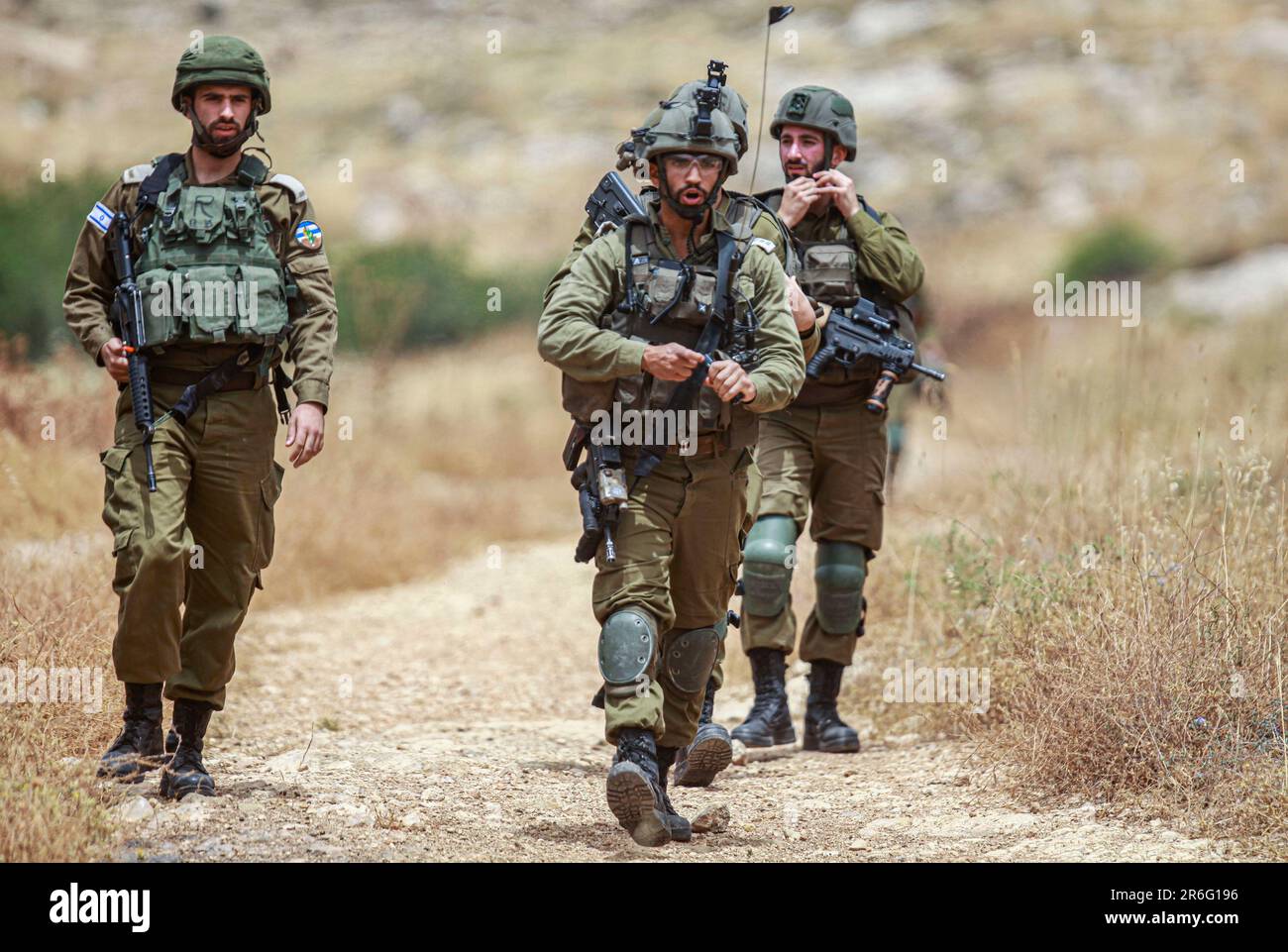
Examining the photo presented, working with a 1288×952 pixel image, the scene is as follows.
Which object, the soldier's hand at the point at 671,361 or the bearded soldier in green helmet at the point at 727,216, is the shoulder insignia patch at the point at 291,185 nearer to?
the bearded soldier in green helmet at the point at 727,216

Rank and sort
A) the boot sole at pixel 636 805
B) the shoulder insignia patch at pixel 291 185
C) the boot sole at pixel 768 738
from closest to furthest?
the boot sole at pixel 636 805
the shoulder insignia patch at pixel 291 185
the boot sole at pixel 768 738

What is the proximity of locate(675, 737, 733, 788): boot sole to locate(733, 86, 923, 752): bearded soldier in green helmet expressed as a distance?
3.19 ft

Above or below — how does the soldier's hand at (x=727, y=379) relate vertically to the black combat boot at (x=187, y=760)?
above

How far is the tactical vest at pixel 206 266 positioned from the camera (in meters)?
5.06

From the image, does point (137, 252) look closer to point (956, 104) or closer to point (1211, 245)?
point (1211, 245)

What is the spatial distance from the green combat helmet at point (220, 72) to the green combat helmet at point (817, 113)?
2.19m

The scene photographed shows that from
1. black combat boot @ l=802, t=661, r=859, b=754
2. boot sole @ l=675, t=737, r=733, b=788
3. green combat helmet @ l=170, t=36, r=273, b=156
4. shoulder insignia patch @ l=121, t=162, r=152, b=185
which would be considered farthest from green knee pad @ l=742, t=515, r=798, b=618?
shoulder insignia patch @ l=121, t=162, r=152, b=185

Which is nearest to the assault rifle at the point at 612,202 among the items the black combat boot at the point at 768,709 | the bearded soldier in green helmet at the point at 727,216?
the bearded soldier in green helmet at the point at 727,216

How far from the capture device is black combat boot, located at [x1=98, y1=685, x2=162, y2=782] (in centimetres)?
514

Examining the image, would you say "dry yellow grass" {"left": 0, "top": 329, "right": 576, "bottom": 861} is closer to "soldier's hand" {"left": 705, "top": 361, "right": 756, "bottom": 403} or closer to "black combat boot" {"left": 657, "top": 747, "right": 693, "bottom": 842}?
"black combat boot" {"left": 657, "top": 747, "right": 693, "bottom": 842}

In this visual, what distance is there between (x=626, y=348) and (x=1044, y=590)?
2273 mm

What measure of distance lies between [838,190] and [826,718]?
2102 millimetres

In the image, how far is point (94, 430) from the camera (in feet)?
31.2

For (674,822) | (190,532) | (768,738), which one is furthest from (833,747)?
(190,532)
